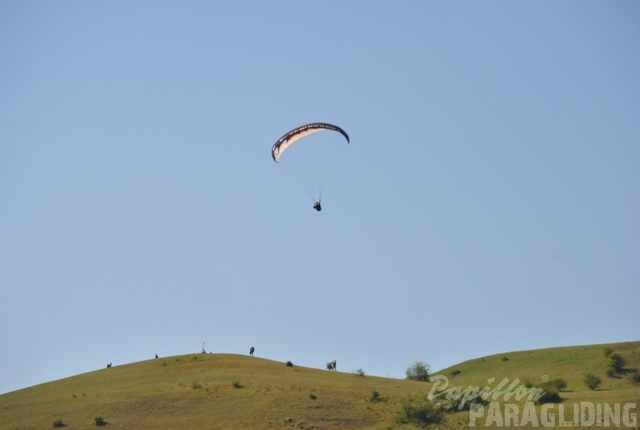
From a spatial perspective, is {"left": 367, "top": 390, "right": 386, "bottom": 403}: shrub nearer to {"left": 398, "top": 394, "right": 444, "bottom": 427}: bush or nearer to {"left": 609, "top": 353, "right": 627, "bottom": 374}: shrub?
{"left": 398, "top": 394, "right": 444, "bottom": 427}: bush

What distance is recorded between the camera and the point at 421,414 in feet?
179

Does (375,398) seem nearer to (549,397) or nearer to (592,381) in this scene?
(549,397)

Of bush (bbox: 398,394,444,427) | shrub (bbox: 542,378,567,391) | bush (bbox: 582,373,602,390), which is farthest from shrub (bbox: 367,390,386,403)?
bush (bbox: 582,373,602,390)

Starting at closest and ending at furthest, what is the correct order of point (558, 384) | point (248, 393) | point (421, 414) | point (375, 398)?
point (421, 414) < point (375, 398) < point (558, 384) < point (248, 393)

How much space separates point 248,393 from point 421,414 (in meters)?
13.2

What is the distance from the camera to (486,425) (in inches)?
2041

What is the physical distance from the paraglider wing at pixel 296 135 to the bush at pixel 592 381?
2470cm

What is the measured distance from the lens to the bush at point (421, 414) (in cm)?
5409

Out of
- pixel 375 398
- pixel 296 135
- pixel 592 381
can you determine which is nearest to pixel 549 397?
pixel 592 381

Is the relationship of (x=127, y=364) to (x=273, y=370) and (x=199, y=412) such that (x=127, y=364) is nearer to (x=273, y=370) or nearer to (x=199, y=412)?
(x=273, y=370)

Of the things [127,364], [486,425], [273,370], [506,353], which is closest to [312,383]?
[273,370]

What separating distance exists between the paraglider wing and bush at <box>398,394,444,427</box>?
1980cm

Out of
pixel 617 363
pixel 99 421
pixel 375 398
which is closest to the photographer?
pixel 99 421

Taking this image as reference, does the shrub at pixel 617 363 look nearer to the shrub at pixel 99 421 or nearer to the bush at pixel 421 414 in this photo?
the bush at pixel 421 414
